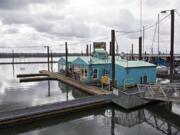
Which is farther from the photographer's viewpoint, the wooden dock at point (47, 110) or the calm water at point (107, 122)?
the wooden dock at point (47, 110)

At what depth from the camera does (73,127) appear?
15094mm

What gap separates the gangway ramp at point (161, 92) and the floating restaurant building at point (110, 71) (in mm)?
6115

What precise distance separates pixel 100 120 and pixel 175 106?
28.1 feet

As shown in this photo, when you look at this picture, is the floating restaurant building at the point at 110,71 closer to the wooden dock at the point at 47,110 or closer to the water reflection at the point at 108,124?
the wooden dock at the point at 47,110

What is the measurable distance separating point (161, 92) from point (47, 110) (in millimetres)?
9910

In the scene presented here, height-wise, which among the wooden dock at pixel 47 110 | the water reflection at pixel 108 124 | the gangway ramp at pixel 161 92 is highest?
the gangway ramp at pixel 161 92

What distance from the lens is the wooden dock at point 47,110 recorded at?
14750 mm

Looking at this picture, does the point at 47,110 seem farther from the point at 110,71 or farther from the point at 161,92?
the point at 110,71

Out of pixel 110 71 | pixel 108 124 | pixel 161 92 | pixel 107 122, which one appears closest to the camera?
pixel 108 124

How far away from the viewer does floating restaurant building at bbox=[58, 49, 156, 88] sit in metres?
26.9

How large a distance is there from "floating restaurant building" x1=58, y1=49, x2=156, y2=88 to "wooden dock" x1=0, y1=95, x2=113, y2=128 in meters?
7.11

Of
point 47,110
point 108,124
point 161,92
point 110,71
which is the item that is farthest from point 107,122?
point 110,71

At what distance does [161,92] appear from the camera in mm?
18969

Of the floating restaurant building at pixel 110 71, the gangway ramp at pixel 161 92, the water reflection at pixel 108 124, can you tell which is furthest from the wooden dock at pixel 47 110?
the floating restaurant building at pixel 110 71
